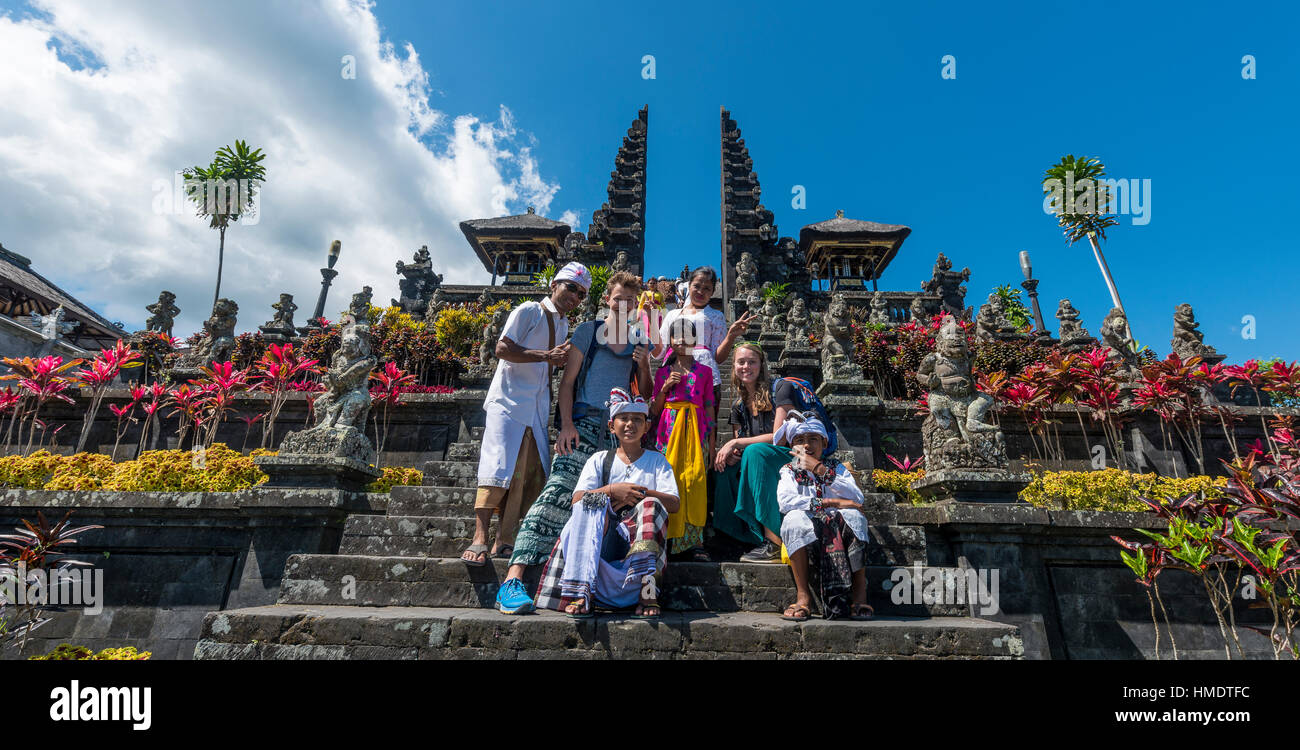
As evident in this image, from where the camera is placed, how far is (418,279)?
877 inches

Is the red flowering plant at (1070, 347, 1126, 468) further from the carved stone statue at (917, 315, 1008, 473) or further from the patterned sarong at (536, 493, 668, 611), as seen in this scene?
the patterned sarong at (536, 493, 668, 611)

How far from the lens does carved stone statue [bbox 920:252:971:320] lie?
73.4 feet

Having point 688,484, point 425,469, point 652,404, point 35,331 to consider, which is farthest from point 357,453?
point 35,331

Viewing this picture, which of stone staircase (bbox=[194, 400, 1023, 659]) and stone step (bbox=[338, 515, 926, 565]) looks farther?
stone step (bbox=[338, 515, 926, 565])

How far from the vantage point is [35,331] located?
16.3 metres

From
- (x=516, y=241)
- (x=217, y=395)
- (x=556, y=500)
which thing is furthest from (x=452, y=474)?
(x=516, y=241)

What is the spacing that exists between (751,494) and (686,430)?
636 millimetres

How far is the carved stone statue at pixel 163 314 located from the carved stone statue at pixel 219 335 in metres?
2.20

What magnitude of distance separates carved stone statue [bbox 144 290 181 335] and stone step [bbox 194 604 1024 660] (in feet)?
33.0

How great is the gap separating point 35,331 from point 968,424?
25.1 meters

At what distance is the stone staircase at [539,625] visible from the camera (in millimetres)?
2717

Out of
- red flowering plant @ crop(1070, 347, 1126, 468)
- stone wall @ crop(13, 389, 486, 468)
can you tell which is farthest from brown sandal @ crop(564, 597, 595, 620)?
red flowering plant @ crop(1070, 347, 1126, 468)

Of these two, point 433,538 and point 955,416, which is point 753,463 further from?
point 433,538
